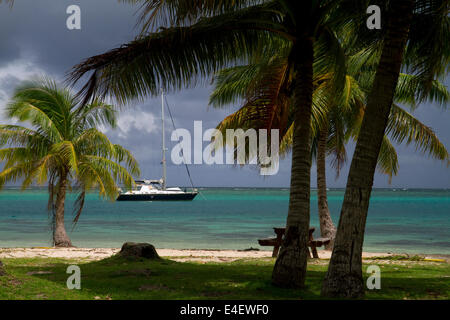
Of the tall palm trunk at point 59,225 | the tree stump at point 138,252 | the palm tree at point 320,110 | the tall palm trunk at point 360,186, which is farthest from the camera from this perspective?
the tall palm trunk at point 59,225

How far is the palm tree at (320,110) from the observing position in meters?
9.82

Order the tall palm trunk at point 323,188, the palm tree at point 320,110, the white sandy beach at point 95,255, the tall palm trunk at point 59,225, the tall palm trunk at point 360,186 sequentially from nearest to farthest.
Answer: the tall palm trunk at point 360,186, the palm tree at point 320,110, the white sandy beach at point 95,255, the tall palm trunk at point 323,188, the tall palm trunk at point 59,225

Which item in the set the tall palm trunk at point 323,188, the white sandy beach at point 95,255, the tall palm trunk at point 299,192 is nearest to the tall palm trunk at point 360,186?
the tall palm trunk at point 299,192

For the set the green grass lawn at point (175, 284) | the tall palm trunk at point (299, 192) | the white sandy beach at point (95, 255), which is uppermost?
the tall palm trunk at point (299, 192)

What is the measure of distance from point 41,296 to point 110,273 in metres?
2.58

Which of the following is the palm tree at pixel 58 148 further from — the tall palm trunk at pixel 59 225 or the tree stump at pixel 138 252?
the tree stump at pixel 138 252

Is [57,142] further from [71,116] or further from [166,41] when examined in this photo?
[166,41]

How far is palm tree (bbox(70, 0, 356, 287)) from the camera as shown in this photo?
8.02 m

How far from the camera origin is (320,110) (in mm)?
12516

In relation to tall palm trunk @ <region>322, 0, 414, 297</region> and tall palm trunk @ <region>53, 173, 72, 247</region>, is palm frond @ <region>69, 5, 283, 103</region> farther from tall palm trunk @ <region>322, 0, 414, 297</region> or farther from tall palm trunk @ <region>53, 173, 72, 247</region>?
tall palm trunk @ <region>53, 173, 72, 247</region>

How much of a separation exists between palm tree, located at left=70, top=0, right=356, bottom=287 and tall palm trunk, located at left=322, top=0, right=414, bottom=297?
1197mm

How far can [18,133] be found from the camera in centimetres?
1783

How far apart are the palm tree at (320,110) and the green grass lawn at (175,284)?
11.4 feet

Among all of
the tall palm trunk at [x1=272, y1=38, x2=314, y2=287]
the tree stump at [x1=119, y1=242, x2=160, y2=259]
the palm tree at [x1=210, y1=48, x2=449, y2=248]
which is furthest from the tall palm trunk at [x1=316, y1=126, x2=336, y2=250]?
the tall palm trunk at [x1=272, y1=38, x2=314, y2=287]
